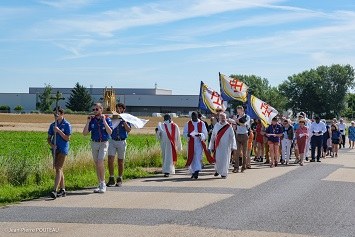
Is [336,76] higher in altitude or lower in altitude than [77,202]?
higher

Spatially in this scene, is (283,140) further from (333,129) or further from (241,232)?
(241,232)

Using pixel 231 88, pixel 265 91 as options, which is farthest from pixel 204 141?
pixel 265 91

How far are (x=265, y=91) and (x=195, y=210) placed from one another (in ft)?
458

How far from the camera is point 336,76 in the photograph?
134 m

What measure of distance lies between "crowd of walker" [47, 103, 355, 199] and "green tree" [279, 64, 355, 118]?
10413 centimetres

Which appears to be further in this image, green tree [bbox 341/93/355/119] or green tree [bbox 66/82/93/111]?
green tree [bbox 341/93/355/119]

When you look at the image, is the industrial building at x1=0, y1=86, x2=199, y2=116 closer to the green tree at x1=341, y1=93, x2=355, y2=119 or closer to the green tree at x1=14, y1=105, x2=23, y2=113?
the green tree at x1=14, y1=105, x2=23, y2=113

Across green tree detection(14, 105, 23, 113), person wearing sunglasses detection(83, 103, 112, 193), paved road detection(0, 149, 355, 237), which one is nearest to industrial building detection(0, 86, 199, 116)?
green tree detection(14, 105, 23, 113)

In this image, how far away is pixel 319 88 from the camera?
5221 inches

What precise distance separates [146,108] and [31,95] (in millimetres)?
25188

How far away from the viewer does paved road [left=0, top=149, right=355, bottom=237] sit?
914cm

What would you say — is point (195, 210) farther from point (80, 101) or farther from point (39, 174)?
point (80, 101)

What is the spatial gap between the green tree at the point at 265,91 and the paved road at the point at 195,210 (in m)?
123

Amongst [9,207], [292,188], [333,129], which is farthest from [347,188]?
[333,129]
